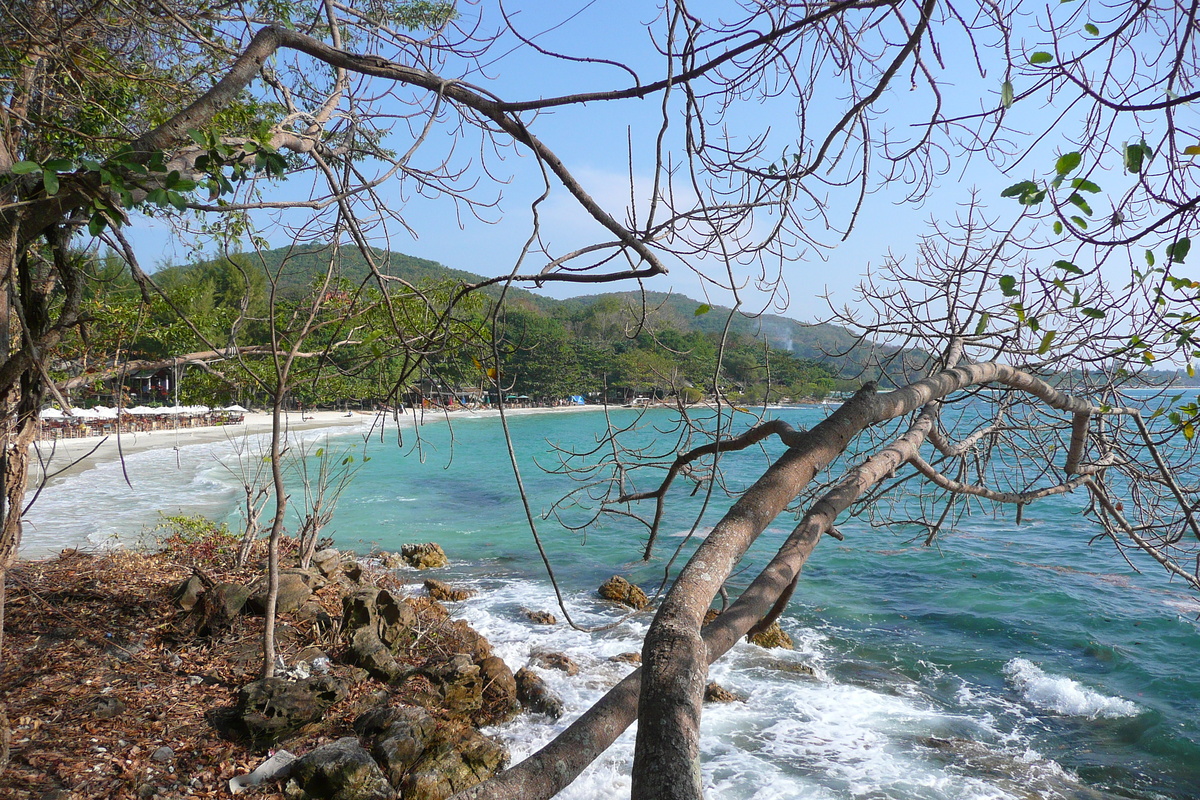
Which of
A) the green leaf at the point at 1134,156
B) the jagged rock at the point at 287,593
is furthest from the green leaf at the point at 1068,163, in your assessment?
the jagged rock at the point at 287,593

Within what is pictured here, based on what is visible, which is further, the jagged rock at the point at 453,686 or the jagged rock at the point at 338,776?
the jagged rock at the point at 453,686

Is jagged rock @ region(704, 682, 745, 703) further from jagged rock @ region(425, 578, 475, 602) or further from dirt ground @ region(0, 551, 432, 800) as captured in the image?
jagged rock @ region(425, 578, 475, 602)

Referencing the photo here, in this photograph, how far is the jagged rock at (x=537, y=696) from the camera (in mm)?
6617

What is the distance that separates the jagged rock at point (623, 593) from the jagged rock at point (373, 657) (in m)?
5.49

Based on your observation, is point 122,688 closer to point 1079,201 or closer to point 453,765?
point 453,765

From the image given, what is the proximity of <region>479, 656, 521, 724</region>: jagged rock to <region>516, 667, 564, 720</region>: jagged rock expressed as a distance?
11 cm

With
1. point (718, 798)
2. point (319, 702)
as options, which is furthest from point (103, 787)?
point (718, 798)

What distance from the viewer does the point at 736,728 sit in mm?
7148

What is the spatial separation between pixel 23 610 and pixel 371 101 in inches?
196

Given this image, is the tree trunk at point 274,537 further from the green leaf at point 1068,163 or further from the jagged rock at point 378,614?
the green leaf at point 1068,163

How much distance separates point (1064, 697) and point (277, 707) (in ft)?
29.9

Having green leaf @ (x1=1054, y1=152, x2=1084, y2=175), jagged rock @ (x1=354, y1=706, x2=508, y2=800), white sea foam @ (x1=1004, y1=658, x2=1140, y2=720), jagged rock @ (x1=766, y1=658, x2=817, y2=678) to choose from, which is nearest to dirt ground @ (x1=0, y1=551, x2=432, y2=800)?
jagged rock @ (x1=354, y1=706, x2=508, y2=800)

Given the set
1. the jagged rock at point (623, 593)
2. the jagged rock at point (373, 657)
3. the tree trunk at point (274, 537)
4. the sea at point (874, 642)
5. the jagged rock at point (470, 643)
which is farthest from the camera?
the jagged rock at point (623, 593)

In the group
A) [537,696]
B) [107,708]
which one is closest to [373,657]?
[537,696]
